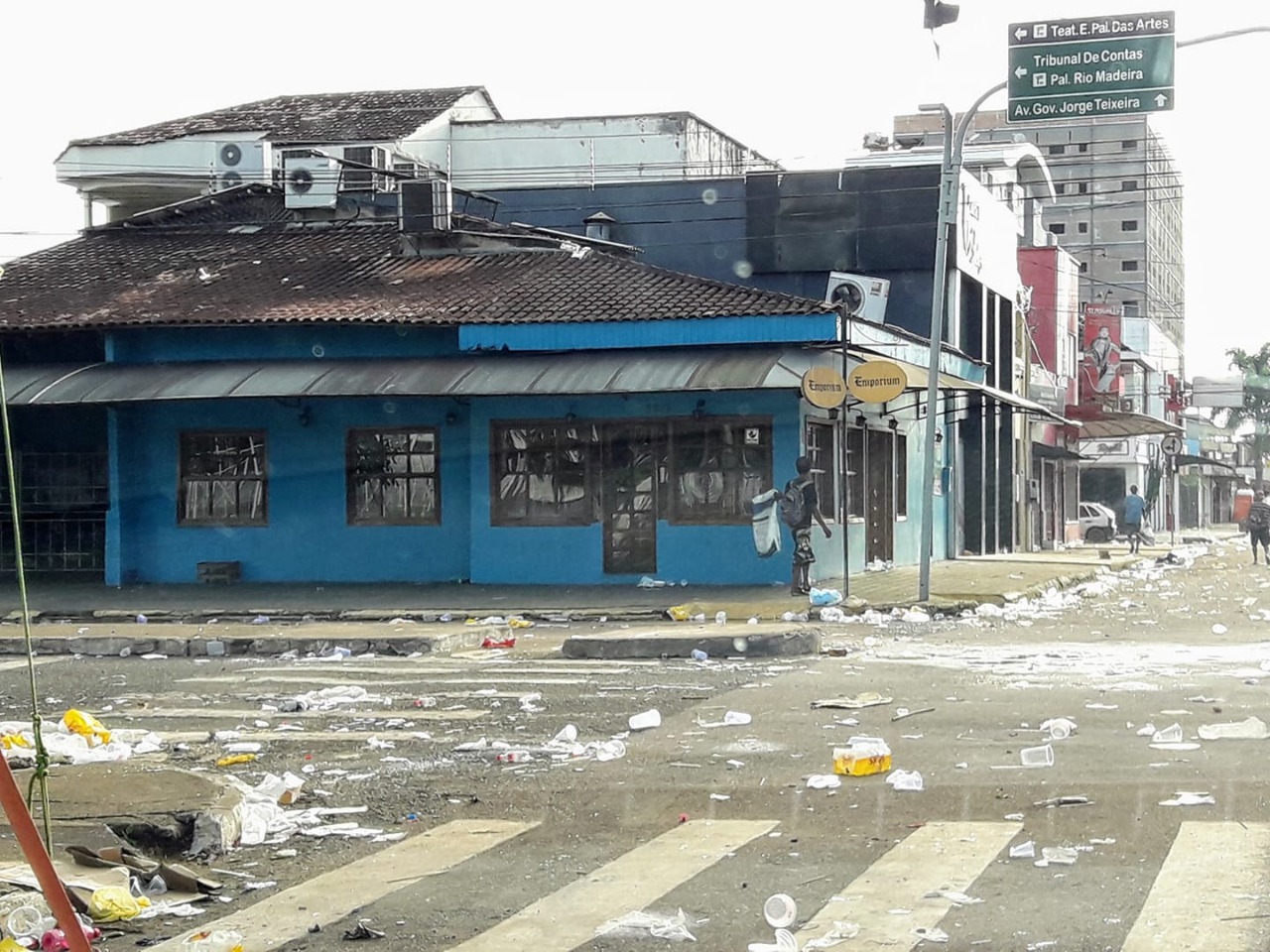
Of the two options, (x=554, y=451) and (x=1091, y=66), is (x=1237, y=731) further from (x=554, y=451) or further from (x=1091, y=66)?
(x=554, y=451)

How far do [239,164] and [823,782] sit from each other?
30088 millimetres

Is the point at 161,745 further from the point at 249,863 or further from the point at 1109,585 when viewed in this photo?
the point at 1109,585

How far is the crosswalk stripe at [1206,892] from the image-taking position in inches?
227

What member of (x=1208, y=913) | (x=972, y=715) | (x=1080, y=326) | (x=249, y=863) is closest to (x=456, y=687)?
(x=972, y=715)

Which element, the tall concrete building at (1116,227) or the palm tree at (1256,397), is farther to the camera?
the tall concrete building at (1116,227)

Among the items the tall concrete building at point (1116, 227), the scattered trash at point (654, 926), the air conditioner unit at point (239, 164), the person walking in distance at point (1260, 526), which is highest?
the tall concrete building at point (1116, 227)

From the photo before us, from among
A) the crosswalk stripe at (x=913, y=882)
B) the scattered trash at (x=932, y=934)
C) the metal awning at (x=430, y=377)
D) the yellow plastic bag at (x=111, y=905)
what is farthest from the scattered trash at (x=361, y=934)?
the metal awning at (x=430, y=377)

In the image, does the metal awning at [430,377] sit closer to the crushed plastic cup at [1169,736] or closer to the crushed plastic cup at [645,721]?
Result: the crushed plastic cup at [645,721]

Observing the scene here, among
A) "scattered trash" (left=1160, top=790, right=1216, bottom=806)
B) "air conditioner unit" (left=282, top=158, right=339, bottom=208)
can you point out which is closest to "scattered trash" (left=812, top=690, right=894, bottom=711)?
"scattered trash" (left=1160, top=790, right=1216, bottom=806)

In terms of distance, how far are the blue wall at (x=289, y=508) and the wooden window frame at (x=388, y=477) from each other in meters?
0.08

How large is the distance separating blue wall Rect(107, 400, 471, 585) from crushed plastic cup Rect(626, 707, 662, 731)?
13.8 metres

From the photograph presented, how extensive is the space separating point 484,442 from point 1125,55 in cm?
1049

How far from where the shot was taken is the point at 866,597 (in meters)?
21.8

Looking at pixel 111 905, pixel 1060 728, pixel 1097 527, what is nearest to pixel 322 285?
pixel 1060 728
